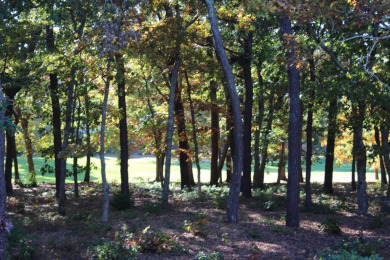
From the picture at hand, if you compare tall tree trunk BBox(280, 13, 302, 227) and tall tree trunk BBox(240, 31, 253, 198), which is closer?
tall tree trunk BBox(280, 13, 302, 227)

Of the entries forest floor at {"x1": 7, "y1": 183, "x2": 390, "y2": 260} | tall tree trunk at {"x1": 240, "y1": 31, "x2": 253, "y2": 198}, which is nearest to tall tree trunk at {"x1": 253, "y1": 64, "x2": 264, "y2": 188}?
tall tree trunk at {"x1": 240, "y1": 31, "x2": 253, "y2": 198}

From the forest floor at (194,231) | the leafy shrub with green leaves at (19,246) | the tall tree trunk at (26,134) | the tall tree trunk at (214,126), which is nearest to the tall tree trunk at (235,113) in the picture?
the forest floor at (194,231)

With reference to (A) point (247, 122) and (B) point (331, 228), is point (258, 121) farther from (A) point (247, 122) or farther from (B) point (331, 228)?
(B) point (331, 228)

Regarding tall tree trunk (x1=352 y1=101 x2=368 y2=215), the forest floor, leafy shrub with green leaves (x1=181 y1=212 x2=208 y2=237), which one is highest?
tall tree trunk (x1=352 y1=101 x2=368 y2=215)

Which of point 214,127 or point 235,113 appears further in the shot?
point 214,127

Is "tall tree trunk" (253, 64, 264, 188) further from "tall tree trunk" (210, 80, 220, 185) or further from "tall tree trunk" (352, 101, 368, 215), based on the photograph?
"tall tree trunk" (352, 101, 368, 215)

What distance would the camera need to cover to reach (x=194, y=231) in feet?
38.1

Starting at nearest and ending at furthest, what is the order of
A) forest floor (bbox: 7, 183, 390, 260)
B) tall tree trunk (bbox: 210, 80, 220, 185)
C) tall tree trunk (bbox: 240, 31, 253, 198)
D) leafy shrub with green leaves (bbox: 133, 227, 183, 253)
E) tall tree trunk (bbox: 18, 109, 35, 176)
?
forest floor (bbox: 7, 183, 390, 260)
leafy shrub with green leaves (bbox: 133, 227, 183, 253)
tall tree trunk (bbox: 240, 31, 253, 198)
tall tree trunk (bbox: 210, 80, 220, 185)
tall tree trunk (bbox: 18, 109, 35, 176)

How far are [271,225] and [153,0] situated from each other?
28.3 ft

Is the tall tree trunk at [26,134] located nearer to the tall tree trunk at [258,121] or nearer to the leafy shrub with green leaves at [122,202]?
the leafy shrub with green leaves at [122,202]

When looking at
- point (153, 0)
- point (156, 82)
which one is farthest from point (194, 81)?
point (153, 0)

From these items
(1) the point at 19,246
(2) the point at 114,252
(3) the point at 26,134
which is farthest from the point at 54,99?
(3) the point at 26,134

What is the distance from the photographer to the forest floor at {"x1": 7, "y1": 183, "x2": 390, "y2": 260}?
9.58 m

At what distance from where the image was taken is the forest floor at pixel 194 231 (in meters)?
9.58
